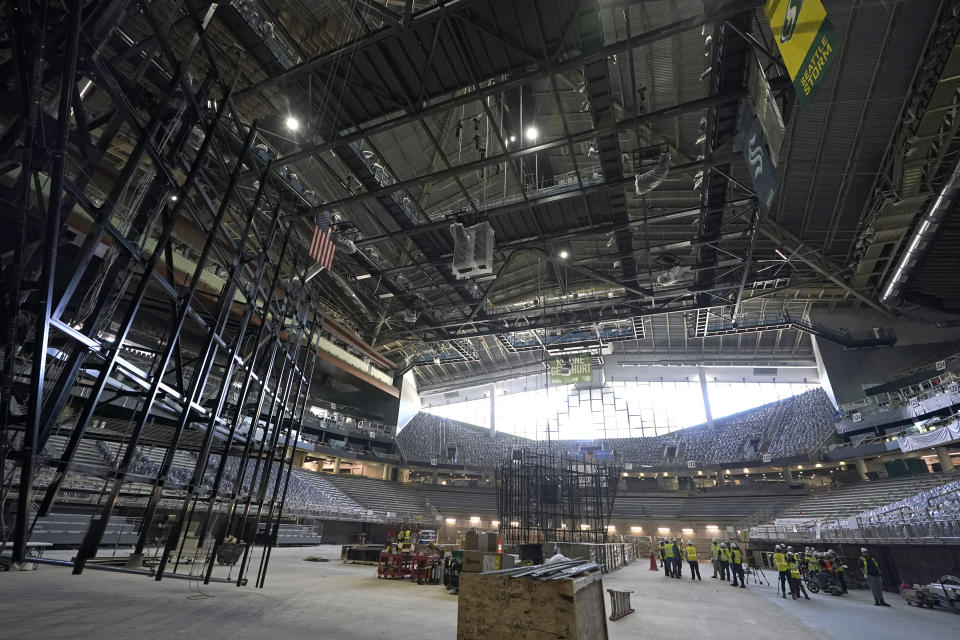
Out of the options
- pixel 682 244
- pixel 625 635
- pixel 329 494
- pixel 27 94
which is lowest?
pixel 625 635

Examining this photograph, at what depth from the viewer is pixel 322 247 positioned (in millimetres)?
15367

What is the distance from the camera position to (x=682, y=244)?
62.5ft

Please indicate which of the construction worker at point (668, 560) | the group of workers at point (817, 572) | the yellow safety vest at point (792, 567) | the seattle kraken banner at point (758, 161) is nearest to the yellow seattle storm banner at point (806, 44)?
the seattle kraken banner at point (758, 161)

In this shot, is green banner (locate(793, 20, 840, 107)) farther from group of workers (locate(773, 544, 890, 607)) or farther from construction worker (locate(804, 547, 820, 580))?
construction worker (locate(804, 547, 820, 580))

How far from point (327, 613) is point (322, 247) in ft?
38.6

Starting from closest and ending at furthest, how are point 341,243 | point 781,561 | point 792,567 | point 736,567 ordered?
point 792,567 → point 781,561 → point 736,567 → point 341,243

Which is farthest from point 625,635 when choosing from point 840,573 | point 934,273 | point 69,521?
point 934,273

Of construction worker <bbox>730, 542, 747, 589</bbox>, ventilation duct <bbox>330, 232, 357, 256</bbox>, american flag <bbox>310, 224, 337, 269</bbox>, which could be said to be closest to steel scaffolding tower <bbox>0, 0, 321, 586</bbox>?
american flag <bbox>310, 224, 337, 269</bbox>

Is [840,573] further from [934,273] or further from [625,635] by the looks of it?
[934,273]

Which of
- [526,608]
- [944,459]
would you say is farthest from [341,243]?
[944,459]

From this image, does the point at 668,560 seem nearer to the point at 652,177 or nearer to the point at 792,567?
the point at 792,567

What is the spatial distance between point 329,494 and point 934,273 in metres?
41.7

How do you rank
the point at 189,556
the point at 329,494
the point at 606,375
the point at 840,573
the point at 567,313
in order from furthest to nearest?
the point at 606,375
the point at 329,494
the point at 567,313
the point at 840,573
the point at 189,556

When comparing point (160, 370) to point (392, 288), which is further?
point (392, 288)
